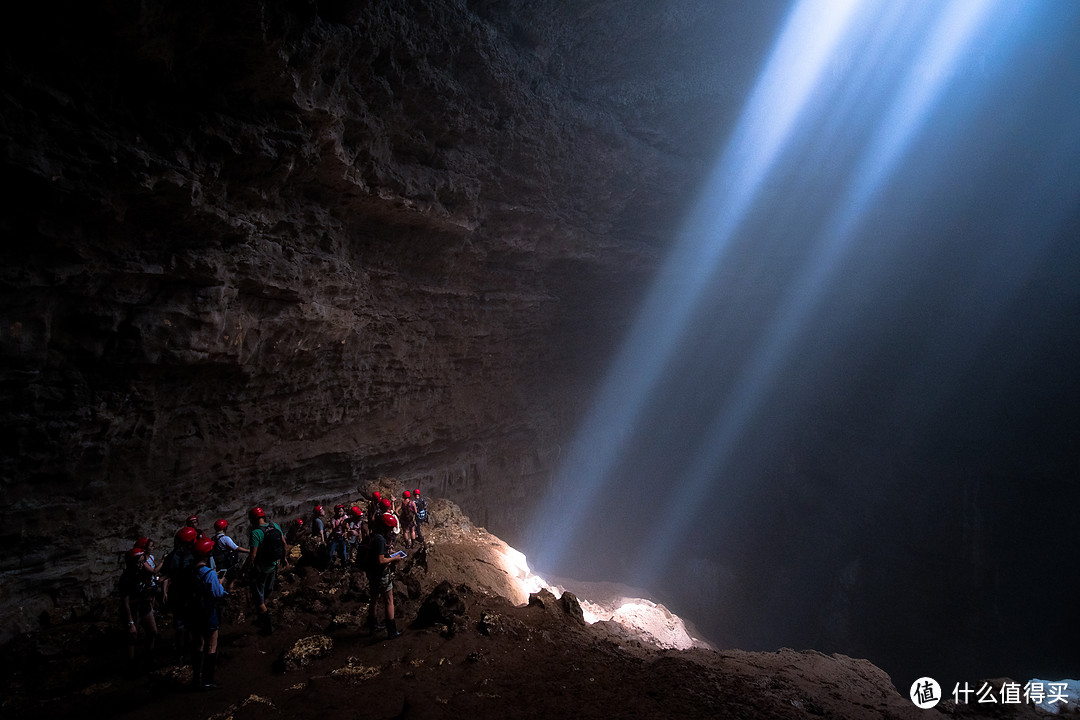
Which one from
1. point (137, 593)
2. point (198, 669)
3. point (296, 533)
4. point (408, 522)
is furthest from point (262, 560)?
point (296, 533)

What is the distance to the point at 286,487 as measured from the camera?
34.7 feet

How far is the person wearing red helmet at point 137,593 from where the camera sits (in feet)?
18.0

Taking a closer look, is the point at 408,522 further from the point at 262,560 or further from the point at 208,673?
the point at 208,673

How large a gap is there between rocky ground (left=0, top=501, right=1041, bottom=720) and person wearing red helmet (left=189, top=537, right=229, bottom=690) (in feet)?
0.71

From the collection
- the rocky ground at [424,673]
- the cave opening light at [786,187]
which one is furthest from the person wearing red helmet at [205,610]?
the cave opening light at [786,187]

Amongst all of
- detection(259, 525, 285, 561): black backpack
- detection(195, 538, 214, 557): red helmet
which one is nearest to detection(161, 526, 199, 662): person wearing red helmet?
detection(195, 538, 214, 557): red helmet

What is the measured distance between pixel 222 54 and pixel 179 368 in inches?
183

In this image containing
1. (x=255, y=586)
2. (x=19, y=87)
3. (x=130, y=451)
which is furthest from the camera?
(x=130, y=451)

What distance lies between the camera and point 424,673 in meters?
4.80

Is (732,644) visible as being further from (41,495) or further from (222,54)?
(222,54)

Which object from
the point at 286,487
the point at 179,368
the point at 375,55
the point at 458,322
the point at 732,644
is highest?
the point at 375,55

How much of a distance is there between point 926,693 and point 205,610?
7.75 meters

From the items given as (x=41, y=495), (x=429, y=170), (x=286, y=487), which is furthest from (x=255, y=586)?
(x=429, y=170)

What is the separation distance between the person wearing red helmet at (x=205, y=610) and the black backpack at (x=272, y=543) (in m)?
1.27
